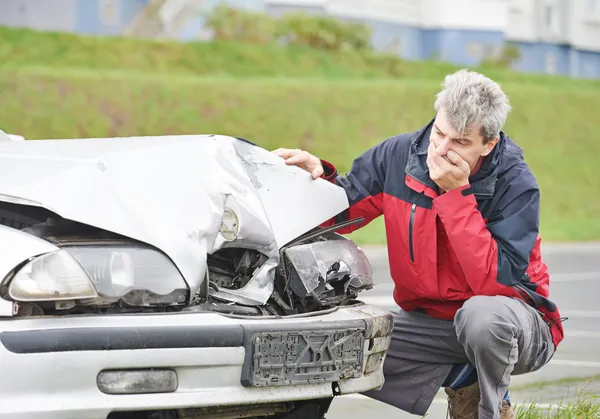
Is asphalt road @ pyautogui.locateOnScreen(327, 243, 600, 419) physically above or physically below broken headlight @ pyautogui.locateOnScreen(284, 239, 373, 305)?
below

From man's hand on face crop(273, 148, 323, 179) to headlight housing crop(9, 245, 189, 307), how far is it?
3.44 ft

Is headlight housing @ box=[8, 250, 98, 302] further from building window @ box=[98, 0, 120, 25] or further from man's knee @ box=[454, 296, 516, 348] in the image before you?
building window @ box=[98, 0, 120, 25]

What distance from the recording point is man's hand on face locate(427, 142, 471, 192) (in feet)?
12.9

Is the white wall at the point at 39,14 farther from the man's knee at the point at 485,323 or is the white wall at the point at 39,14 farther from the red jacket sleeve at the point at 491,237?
the man's knee at the point at 485,323

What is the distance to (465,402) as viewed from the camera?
4387mm

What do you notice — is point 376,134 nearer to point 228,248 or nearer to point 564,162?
point 564,162

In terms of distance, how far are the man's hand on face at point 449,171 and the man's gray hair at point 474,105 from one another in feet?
0.38

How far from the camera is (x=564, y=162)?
24.2 metres

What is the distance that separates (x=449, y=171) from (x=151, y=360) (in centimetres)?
141

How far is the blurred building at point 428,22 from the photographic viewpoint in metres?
27.3

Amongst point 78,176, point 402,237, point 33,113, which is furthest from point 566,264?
point 33,113

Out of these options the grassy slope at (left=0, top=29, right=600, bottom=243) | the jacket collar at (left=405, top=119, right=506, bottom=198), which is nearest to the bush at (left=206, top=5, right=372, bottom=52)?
the grassy slope at (left=0, top=29, right=600, bottom=243)

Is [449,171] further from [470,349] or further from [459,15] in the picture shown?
[459,15]

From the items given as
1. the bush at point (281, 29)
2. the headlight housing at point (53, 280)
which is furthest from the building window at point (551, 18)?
the headlight housing at point (53, 280)
